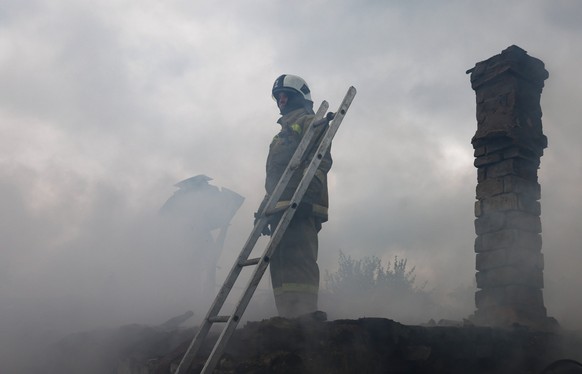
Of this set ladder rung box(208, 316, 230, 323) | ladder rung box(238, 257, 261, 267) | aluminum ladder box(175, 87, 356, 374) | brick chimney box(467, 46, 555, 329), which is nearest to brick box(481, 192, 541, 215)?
brick chimney box(467, 46, 555, 329)

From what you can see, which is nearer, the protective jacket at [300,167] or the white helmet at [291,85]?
the protective jacket at [300,167]

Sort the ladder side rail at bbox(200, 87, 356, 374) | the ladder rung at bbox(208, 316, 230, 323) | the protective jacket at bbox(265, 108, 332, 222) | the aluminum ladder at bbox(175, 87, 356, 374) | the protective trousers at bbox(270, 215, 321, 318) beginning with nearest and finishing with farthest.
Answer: the ladder side rail at bbox(200, 87, 356, 374) < the aluminum ladder at bbox(175, 87, 356, 374) < the ladder rung at bbox(208, 316, 230, 323) < the protective trousers at bbox(270, 215, 321, 318) < the protective jacket at bbox(265, 108, 332, 222)

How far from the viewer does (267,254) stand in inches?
139

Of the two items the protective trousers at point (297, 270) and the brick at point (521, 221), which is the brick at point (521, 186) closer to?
the brick at point (521, 221)

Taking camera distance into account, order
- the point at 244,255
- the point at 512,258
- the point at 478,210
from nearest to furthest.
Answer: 1. the point at 244,255
2. the point at 512,258
3. the point at 478,210

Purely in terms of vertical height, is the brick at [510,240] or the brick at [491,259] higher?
the brick at [510,240]

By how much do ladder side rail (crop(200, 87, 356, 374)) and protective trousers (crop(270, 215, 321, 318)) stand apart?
769 millimetres

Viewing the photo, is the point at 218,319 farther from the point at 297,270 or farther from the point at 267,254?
the point at 297,270

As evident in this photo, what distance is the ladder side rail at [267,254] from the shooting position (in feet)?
10.5

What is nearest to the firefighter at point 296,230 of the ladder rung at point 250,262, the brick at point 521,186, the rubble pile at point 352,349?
the ladder rung at point 250,262

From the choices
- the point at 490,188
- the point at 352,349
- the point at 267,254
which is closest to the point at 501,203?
the point at 490,188

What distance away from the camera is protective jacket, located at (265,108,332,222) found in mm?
4543

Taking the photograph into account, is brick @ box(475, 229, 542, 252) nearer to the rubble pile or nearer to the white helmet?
the rubble pile

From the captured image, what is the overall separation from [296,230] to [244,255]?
751mm
